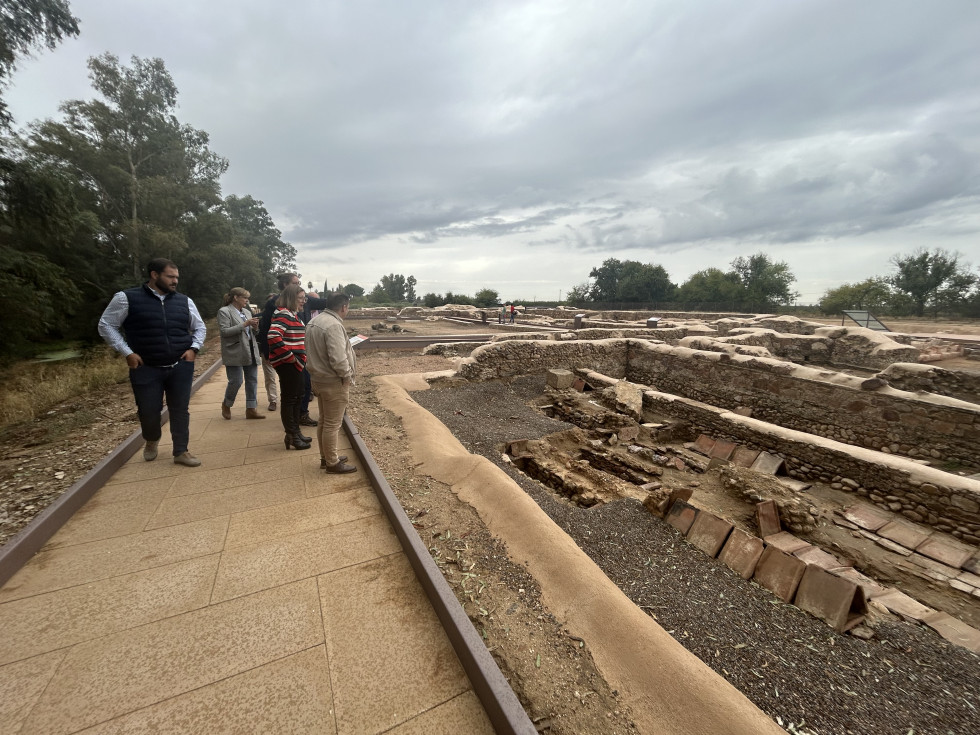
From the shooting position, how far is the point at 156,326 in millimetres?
3504

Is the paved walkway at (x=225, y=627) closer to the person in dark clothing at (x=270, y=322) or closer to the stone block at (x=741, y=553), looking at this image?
the person in dark clothing at (x=270, y=322)

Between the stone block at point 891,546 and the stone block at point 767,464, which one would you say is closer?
the stone block at point 891,546

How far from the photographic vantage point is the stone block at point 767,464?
6348 mm

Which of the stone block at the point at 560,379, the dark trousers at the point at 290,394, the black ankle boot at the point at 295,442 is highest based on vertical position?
the dark trousers at the point at 290,394

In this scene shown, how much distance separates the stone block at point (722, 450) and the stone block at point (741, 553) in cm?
334

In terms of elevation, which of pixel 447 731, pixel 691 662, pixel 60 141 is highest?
pixel 60 141

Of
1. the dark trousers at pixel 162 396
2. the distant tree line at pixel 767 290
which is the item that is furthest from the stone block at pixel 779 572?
the distant tree line at pixel 767 290

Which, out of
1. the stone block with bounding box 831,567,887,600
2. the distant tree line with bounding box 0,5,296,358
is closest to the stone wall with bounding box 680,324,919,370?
the stone block with bounding box 831,567,887,600

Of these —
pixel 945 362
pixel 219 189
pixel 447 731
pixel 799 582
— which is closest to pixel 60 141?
pixel 219 189

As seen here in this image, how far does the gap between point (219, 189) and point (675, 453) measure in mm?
34551

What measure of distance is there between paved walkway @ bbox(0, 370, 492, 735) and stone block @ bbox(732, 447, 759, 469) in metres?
6.49

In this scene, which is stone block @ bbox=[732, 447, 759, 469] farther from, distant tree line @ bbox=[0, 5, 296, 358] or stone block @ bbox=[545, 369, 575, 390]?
distant tree line @ bbox=[0, 5, 296, 358]

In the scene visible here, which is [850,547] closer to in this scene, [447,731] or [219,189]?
[447,731]

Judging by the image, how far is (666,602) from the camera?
10.3 feet
